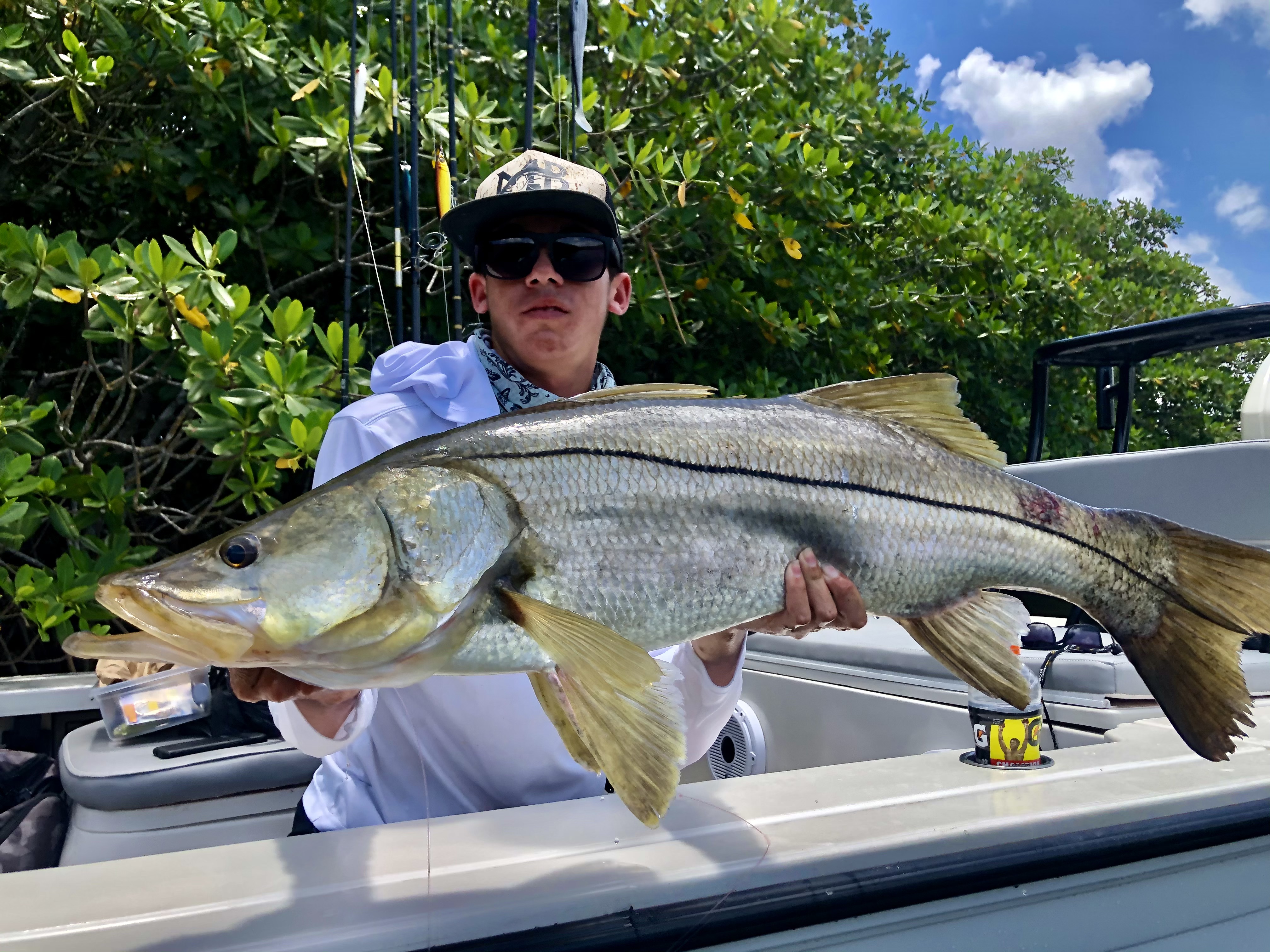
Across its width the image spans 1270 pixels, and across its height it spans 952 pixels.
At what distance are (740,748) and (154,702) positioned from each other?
189 centimetres

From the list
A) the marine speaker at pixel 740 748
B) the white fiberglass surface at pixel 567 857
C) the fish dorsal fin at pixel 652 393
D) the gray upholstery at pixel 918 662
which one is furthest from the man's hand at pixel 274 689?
the marine speaker at pixel 740 748

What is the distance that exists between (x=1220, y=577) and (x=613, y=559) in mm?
1034

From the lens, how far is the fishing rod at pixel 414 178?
3297 mm

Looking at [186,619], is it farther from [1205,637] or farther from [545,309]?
[1205,637]

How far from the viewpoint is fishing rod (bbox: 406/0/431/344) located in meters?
3.30

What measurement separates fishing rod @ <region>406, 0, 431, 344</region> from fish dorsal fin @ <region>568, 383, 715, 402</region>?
1.88 meters

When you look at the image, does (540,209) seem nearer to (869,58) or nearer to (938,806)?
(938,806)

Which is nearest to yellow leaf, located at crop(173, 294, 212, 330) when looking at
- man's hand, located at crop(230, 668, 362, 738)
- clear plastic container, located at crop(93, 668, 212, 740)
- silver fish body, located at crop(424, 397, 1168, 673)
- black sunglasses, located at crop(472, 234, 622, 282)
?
clear plastic container, located at crop(93, 668, 212, 740)

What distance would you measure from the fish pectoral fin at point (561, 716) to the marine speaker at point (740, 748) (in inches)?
75.5

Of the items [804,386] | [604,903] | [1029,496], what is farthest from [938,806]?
[804,386]

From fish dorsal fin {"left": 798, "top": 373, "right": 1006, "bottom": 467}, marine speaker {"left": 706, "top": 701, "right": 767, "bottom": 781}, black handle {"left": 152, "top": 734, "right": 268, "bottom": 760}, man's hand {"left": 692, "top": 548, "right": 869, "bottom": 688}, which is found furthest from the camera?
marine speaker {"left": 706, "top": 701, "right": 767, "bottom": 781}

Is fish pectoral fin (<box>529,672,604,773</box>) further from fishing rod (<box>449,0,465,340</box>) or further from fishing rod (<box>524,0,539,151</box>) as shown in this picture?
fishing rod (<box>524,0,539,151</box>)

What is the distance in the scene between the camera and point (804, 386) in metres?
6.46

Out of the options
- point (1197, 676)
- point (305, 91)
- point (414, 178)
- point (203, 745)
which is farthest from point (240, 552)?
point (305, 91)
